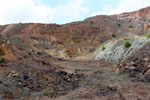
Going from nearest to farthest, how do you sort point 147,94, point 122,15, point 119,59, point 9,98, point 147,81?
point 9,98 < point 147,94 < point 147,81 < point 119,59 < point 122,15

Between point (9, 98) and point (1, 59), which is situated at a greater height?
point (1, 59)

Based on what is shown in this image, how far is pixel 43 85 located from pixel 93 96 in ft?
7.55

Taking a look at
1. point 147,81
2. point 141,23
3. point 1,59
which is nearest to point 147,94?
point 147,81

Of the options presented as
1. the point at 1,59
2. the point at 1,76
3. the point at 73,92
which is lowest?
the point at 73,92

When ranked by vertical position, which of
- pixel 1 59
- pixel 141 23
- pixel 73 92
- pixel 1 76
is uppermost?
pixel 141 23

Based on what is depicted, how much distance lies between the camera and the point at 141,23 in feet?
172

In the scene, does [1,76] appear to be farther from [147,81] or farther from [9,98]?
[147,81]

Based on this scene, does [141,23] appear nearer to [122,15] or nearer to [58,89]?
[122,15]

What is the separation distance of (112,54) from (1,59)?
11219 millimetres

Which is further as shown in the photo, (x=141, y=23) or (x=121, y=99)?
(x=141, y=23)

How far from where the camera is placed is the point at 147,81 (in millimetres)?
6734

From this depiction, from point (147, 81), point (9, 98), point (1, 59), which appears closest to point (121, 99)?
point (147, 81)

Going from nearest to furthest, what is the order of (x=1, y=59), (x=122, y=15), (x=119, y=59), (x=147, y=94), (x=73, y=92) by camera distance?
(x=147, y=94) < (x=73, y=92) < (x=1, y=59) < (x=119, y=59) < (x=122, y=15)

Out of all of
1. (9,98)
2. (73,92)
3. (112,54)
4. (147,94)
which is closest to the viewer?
A: (9,98)
